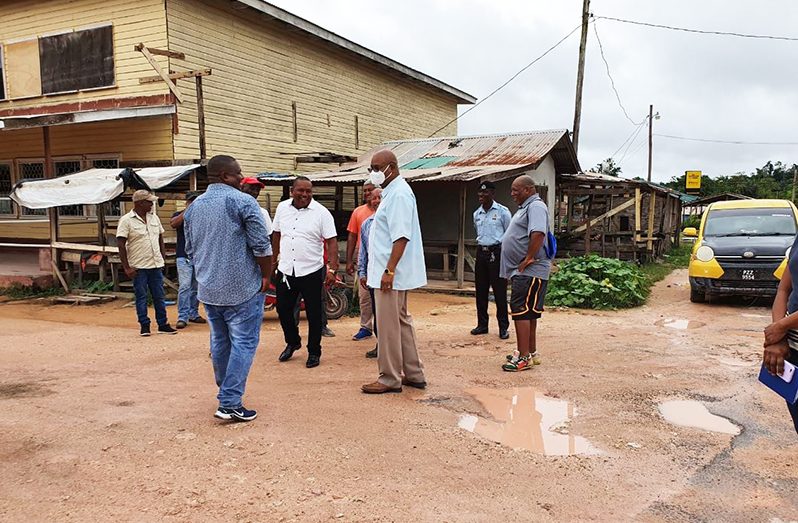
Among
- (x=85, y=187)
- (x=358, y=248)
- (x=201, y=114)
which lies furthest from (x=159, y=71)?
(x=358, y=248)

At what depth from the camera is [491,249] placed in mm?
6734

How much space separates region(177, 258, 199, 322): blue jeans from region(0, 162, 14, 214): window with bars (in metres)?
8.97

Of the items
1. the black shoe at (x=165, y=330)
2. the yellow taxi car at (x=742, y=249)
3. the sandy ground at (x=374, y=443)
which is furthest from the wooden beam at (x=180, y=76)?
the yellow taxi car at (x=742, y=249)

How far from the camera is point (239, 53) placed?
13.0 metres

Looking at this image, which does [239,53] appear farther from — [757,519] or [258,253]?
[757,519]

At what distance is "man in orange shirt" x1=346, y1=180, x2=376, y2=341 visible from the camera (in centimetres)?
641

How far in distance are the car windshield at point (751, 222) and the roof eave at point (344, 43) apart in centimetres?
977

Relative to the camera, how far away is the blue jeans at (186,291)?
775 cm

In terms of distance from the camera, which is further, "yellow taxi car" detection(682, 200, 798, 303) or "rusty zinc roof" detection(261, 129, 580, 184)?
"rusty zinc roof" detection(261, 129, 580, 184)

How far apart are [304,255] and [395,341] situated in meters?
1.37

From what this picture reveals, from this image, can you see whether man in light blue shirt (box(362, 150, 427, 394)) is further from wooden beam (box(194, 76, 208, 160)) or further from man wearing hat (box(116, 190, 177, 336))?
wooden beam (box(194, 76, 208, 160))

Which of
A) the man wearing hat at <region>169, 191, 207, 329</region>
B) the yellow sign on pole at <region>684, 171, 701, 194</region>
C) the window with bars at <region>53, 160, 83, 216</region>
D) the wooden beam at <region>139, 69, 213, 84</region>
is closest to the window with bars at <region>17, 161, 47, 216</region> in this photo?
the window with bars at <region>53, 160, 83, 216</region>

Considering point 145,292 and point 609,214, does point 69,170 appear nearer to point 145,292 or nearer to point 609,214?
point 145,292

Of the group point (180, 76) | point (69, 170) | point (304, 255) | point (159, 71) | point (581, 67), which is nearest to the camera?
point (304, 255)
